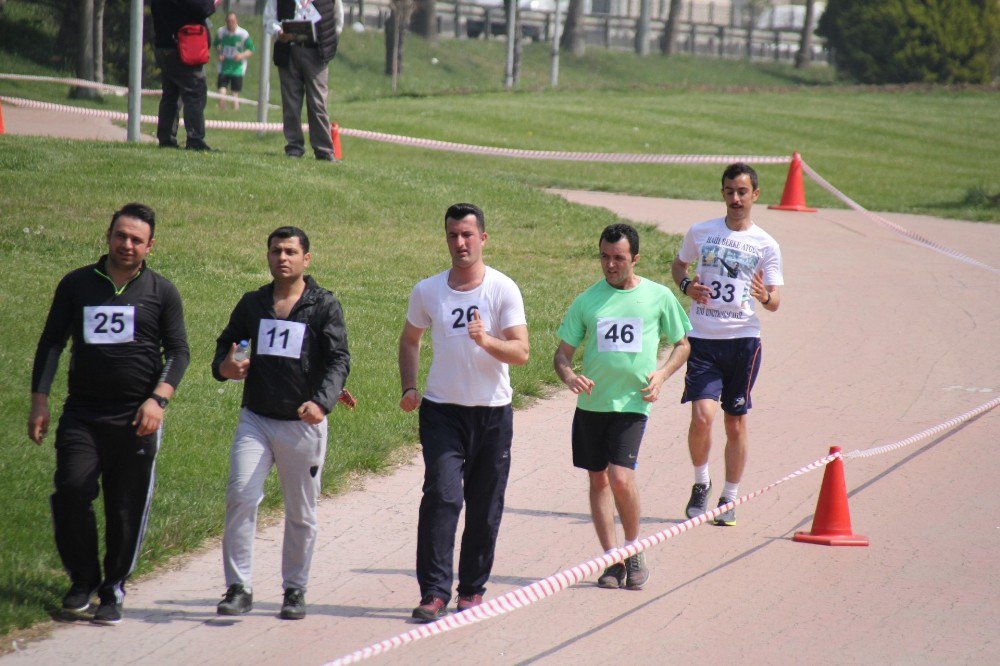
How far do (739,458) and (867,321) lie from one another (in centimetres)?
599

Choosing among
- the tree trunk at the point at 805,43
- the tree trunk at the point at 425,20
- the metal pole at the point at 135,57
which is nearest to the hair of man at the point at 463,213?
the metal pole at the point at 135,57

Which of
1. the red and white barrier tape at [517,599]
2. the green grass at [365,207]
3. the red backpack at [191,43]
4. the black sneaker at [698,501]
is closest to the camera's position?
the red and white barrier tape at [517,599]

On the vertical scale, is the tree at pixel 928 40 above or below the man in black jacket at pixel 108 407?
above

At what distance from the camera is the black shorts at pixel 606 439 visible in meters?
6.42

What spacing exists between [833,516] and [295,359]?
10.5 ft

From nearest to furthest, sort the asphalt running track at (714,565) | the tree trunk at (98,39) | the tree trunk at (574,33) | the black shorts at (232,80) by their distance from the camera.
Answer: the asphalt running track at (714,565) < the black shorts at (232,80) < the tree trunk at (98,39) < the tree trunk at (574,33)

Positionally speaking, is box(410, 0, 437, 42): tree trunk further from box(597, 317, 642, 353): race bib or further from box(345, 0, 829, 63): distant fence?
box(597, 317, 642, 353): race bib

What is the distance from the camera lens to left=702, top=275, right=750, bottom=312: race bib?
24.9 ft

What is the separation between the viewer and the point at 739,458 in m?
7.64

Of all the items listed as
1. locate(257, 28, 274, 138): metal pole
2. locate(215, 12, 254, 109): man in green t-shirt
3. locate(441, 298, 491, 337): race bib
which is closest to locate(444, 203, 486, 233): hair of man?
locate(441, 298, 491, 337): race bib

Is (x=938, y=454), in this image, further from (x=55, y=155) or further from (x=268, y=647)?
(x=55, y=155)

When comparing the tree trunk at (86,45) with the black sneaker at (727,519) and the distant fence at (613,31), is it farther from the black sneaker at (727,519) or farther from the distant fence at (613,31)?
the black sneaker at (727,519)

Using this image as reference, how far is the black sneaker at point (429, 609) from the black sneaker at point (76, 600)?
58.0 inches

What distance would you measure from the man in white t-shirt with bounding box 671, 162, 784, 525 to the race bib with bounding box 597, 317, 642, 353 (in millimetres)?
1181
